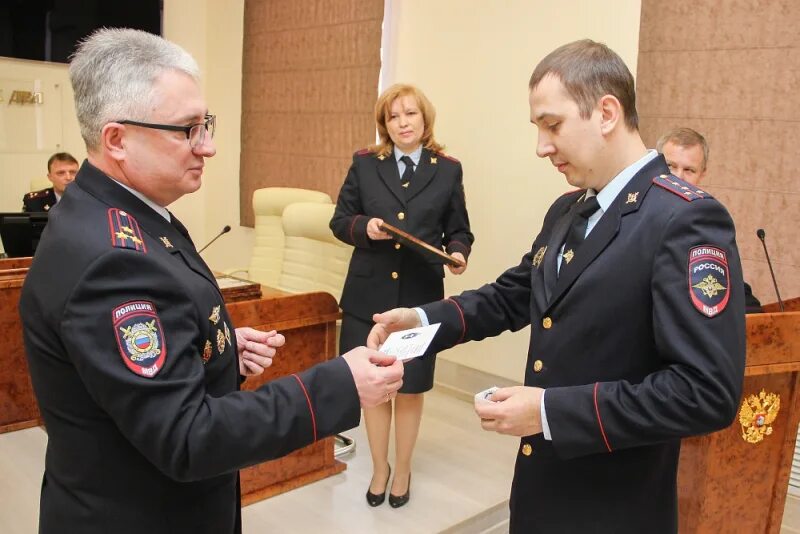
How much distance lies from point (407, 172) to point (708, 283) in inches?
75.7

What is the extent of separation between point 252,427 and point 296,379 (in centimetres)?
11

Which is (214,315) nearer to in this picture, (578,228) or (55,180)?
(578,228)

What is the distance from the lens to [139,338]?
3.34 ft

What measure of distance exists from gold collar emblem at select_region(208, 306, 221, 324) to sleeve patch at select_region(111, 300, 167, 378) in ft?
0.47

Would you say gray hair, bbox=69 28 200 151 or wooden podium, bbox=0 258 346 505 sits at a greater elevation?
gray hair, bbox=69 28 200 151

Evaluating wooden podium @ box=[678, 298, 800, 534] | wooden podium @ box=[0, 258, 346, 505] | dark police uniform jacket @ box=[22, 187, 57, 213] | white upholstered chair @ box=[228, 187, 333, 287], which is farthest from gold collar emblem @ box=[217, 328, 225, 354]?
dark police uniform jacket @ box=[22, 187, 57, 213]

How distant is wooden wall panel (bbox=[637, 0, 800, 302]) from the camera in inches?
113

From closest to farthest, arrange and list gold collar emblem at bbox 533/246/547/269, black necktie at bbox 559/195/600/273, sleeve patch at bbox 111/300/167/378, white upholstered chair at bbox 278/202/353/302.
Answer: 1. sleeve patch at bbox 111/300/167/378
2. black necktie at bbox 559/195/600/273
3. gold collar emblem at bbox 533/246/547/269
4. white upholstered chair at bbox 278/202/353/302

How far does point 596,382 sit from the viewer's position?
4.22ft

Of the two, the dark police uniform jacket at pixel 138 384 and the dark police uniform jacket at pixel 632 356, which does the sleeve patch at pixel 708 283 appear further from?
the dark police uniform jacket at pixel 138 384

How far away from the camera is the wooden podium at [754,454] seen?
2.00 m

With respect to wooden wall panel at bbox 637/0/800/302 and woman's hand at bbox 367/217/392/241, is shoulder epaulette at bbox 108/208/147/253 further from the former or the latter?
wooden wall panel at bbox 637/0/800/302

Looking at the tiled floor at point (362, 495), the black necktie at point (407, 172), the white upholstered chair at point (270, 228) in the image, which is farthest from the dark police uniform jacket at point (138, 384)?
the white upholstered chair at point (270, 228)

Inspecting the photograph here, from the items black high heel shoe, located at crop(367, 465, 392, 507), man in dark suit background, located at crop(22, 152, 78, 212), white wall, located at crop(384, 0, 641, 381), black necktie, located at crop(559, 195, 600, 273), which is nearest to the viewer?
black necktie, located at crop(559, 195, 600, 273)
